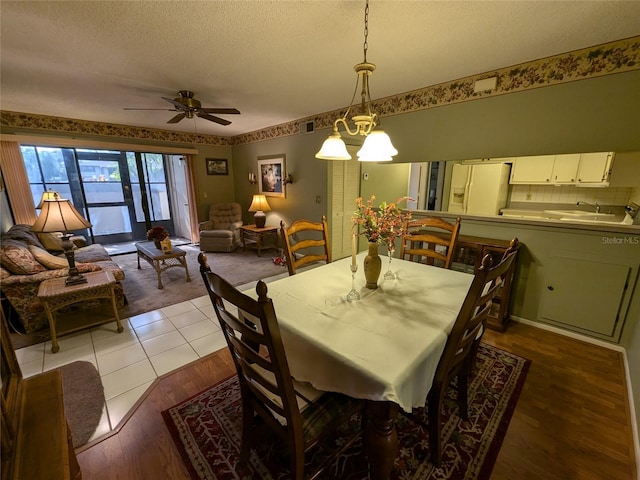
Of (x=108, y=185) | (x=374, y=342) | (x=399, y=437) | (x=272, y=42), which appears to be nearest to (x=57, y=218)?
(x=272, y=42)

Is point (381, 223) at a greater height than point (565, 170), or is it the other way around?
point (565, 170)

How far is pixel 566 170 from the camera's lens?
2.90m

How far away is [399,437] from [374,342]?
2.73 feet

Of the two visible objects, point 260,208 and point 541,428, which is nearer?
point 541,428

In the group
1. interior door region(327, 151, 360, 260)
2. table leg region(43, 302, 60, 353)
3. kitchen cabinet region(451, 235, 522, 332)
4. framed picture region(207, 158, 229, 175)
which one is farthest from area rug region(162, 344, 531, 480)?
framed picture region(207, 158, 229, 175)

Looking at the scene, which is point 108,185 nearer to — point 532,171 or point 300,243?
point 300,243

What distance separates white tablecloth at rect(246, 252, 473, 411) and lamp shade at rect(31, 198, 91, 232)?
1.89 m

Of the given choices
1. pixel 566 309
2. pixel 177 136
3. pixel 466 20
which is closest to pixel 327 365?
pixel 466 20

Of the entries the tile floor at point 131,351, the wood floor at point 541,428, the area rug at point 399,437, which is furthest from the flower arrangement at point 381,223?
the tile floor at point 131,351

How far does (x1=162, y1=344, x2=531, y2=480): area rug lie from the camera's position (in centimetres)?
130

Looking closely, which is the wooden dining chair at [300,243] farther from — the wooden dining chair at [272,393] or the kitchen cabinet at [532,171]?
the kitchen cabinet at [532,171]

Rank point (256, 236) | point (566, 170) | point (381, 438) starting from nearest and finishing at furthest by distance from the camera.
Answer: point (381, 438)
point (566, 170)
point (256, 236)

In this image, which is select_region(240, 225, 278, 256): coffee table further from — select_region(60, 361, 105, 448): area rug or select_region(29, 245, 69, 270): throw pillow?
select_region(60, 361, 105, 448): area rug

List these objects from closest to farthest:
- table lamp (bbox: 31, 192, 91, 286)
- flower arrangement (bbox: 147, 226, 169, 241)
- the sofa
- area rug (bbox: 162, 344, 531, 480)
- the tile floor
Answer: area rug (bbox: 162, 344, 531, 480) < the tile floor < table lamp (bbox: 31, 192, 91, 286) < the sofa < flower arrangement (bbox: 147, 226, 169, 241)
